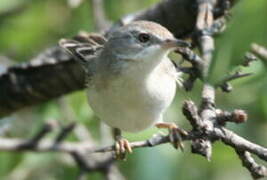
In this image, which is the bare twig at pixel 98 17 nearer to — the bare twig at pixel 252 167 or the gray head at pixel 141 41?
the gray head at pixel 141 41

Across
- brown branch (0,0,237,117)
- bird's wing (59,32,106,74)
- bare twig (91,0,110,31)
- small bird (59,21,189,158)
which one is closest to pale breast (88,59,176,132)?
small bird (59,21,189,158)

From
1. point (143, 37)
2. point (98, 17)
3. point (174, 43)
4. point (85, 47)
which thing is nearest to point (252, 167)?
point (174, 43)

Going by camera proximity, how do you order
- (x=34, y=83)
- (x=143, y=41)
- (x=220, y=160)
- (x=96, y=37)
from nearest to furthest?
(x=143, y=41) → (x=96, y=37) → (x=34, y=83) → (x=220, y=160)

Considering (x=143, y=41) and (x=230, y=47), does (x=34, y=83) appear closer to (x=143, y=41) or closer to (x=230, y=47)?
(x=143, y=41)

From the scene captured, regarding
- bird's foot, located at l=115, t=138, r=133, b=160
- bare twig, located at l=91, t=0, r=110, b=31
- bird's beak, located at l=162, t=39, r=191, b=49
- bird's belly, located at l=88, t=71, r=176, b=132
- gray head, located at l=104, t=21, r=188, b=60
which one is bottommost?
bird's foot, located at l=115, t=138, r=133, b=160

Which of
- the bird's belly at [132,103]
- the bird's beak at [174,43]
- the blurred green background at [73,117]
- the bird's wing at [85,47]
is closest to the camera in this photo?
the bird's beak at [174,43]

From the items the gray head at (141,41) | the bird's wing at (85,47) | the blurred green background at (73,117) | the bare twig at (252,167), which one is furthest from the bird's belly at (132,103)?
the bare twig at (252,167)

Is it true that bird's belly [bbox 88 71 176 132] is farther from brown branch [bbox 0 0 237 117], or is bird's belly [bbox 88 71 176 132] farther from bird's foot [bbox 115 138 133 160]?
brown branch [bbox 0 0 237 117]

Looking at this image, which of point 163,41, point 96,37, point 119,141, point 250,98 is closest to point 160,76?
point 163,41
